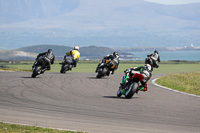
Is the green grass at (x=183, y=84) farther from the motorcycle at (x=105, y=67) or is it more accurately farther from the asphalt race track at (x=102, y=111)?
the motorcycle at (x=105, y=67)

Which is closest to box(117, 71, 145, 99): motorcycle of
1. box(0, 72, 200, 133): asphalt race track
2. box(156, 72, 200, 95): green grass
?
box(0, 72, 200, 133): asphalt race track

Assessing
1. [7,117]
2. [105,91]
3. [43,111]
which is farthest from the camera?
[105,91]

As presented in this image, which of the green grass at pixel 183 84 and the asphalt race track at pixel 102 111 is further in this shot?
the green grass at pixel 183 84

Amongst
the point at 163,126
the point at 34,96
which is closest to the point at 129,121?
the point at 163,126

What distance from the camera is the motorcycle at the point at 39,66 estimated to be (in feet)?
98.9

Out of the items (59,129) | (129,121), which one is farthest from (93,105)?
(59,129)

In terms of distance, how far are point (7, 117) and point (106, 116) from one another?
267cm

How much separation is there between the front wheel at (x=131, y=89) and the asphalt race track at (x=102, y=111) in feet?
0.80

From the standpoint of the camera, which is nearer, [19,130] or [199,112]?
[19,130]

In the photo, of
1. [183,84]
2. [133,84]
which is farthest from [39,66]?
[133,84]

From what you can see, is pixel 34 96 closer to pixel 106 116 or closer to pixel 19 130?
pixel 106 116

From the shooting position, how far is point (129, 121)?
12773 millimetres

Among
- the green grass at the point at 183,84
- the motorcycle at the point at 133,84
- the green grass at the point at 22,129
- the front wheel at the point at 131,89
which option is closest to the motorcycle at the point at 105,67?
the green grass at the point at 183,84

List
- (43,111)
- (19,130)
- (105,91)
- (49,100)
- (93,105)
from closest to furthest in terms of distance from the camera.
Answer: (19,130), (43,111), (93,105), (49,100), (105,91)
